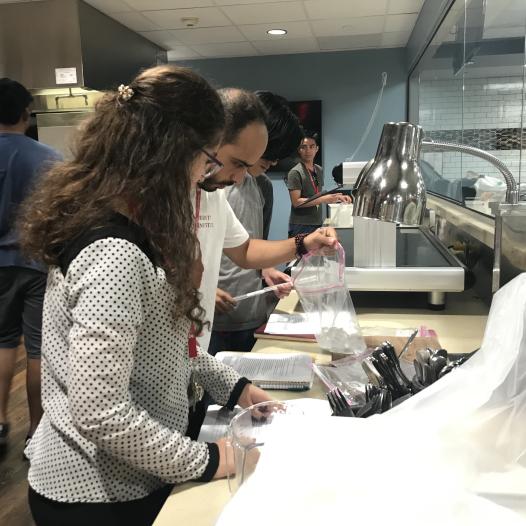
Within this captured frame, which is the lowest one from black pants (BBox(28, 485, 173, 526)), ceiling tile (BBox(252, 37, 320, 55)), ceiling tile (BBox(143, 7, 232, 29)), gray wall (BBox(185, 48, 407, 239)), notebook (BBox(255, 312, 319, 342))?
black pants (BBox(28, 485, 173, 526))

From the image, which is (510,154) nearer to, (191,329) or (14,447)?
(191,329)

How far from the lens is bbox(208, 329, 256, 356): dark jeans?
1.87 meters

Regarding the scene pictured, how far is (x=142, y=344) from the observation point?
827 mm

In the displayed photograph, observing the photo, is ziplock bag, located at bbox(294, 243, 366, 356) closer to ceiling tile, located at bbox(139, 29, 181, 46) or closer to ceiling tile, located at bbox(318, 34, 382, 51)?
ceiling tile, located at bbox(139, 29, 181, 46)

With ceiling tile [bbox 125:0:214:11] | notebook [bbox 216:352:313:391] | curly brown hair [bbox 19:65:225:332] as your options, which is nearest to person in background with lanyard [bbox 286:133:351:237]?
ceiling tile [bbox 125:0:214:11]

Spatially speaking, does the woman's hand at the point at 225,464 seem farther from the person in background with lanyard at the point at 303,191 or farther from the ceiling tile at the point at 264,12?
the person in background with lanyard at the point at 303,191

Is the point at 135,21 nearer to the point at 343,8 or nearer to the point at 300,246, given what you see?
the point at 343,8

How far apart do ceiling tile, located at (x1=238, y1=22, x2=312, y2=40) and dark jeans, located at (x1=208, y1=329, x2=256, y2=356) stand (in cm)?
340

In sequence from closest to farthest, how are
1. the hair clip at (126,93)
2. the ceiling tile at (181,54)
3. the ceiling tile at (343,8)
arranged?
the hair clip at (126,93) < the ceiling tile at (343,8) < the ceiling tile at (181,54)

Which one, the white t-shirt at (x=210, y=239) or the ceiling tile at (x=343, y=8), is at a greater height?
the ceiling tile at (x=343, y=8)

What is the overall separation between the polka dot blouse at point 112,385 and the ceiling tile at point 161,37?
430cm

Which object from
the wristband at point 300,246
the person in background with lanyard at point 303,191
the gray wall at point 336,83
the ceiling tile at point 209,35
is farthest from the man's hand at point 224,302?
the gray wall at point 336,83

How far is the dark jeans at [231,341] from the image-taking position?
1.87 m

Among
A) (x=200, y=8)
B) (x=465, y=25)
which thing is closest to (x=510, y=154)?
(x=465, y=25)
